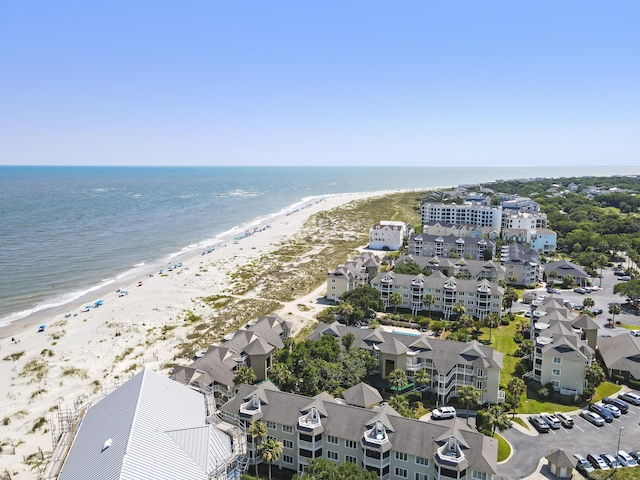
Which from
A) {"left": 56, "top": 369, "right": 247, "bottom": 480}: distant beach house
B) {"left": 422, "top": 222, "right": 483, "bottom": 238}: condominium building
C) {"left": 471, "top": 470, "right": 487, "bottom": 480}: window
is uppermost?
{"left": 56, "top": 369, "right": 247, "bottom": 480}: distant beach house

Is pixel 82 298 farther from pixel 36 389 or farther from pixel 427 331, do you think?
pixel 427 331

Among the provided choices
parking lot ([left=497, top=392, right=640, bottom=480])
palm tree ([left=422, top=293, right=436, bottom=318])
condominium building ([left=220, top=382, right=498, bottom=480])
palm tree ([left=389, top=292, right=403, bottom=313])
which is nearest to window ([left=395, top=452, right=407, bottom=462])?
condominium building ([left=220, top=382, right=498, bottom=480])

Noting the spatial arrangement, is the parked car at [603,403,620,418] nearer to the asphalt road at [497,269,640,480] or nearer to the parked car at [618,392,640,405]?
the asphalt road at [497,269,640,480]

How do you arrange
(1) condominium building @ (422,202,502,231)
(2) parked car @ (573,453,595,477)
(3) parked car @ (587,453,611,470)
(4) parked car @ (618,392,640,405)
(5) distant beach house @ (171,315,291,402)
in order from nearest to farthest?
(2) parked car @ (573,453,595,477) < (3) parked car @ (587,453,611,470) < (5) distant beach house @ (171,315,291,402) < (4) parked car @ (618,392,640,405) < (1) condominium building @ (422,202,502,231)

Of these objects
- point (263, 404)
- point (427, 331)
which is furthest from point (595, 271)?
point (263, 404)

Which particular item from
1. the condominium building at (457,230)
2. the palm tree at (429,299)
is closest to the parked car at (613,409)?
the palm tree at (429,299)

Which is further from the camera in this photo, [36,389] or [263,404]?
[36,389]

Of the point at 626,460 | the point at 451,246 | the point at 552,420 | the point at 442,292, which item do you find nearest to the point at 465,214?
the point at 451,246
